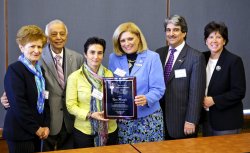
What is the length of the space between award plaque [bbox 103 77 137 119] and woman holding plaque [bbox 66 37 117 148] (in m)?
0.08

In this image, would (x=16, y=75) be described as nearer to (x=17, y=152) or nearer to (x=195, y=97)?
(x=17, y=152)

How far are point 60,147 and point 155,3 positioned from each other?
2404 mm

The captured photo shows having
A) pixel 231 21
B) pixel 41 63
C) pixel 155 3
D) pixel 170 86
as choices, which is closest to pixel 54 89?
pixel 41 63

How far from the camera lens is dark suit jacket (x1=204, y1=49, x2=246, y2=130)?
306 cm

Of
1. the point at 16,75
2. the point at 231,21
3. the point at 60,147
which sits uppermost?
the point at 231,21

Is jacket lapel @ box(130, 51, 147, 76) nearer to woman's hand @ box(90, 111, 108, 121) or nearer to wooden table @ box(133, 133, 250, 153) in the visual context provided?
woman's hand @ box(90, 111, 108, 121)

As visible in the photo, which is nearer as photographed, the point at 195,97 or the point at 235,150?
the point at 235,150

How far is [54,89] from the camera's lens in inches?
116

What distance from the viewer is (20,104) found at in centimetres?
248

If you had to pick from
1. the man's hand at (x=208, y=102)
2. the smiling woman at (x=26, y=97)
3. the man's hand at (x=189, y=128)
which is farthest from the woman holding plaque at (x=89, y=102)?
the man's hand at (x=208, y=102)

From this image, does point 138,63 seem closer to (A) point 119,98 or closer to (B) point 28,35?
(A) point 119,98

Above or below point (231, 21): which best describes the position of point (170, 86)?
below

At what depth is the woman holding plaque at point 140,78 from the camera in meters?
2.88

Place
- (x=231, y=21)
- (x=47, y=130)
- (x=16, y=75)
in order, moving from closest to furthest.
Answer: (x=16, y=75)
(x=47, y=130)
(x=231, y=21)
